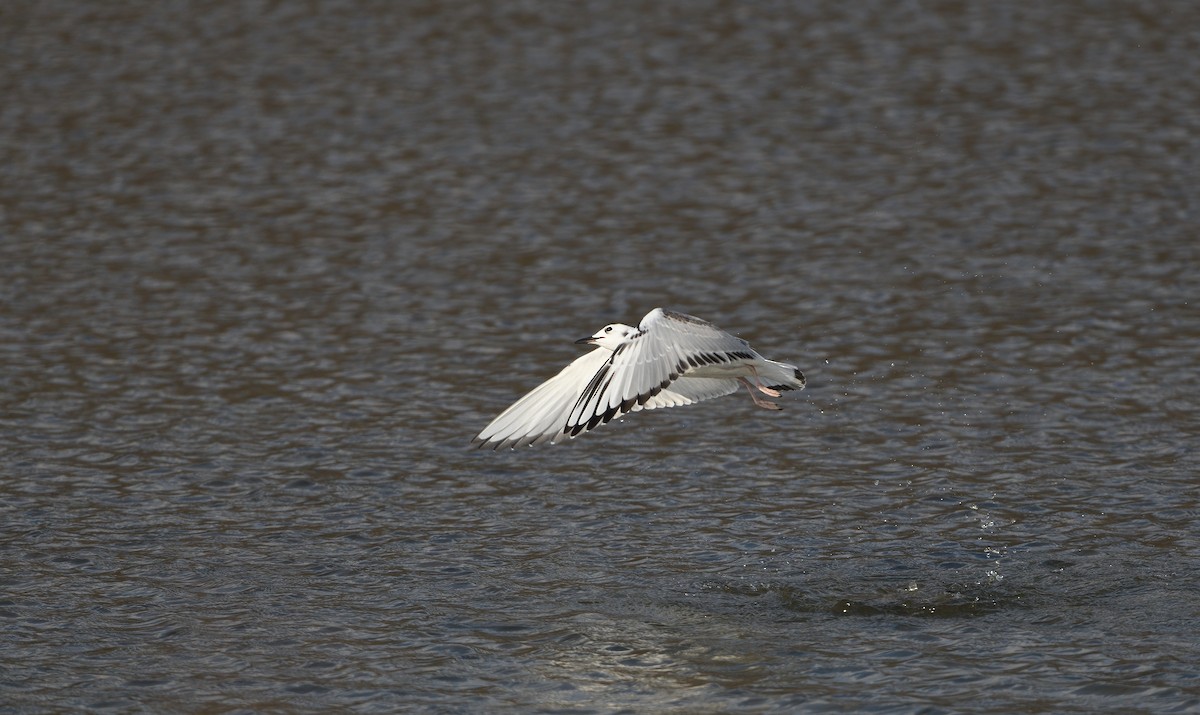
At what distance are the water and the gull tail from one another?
3.86 ft

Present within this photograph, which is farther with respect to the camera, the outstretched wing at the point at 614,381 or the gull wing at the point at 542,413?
the gull wing at the point at 542,413

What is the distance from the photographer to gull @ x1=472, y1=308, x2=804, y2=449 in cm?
1035

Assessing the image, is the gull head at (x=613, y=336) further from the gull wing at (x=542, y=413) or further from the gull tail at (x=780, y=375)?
the gull tail at (x=780, y=375)

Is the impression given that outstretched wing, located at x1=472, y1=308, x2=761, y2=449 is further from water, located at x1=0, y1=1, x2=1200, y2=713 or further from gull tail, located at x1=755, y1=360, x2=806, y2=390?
water, located at x1=0, y1=1, x2=1200, y2=713

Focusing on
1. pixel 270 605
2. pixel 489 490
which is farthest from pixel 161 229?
pixel 270 605

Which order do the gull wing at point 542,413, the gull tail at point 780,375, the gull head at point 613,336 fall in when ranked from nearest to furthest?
the gull wing at point 542,413
the gull head at point 613,336
the gull tail at point 780,375

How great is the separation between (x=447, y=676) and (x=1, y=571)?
360cm

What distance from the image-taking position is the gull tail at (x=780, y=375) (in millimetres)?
11367

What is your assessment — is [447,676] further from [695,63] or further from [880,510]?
[695,63]

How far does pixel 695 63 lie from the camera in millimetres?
25453

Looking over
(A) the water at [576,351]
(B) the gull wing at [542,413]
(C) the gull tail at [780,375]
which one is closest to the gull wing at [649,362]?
(B) the gull wing at [542,413]

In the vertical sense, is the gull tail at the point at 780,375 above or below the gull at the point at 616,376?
below

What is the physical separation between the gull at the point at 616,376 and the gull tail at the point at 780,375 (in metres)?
0.14

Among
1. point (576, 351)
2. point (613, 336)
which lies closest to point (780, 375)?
point (613, 336)
